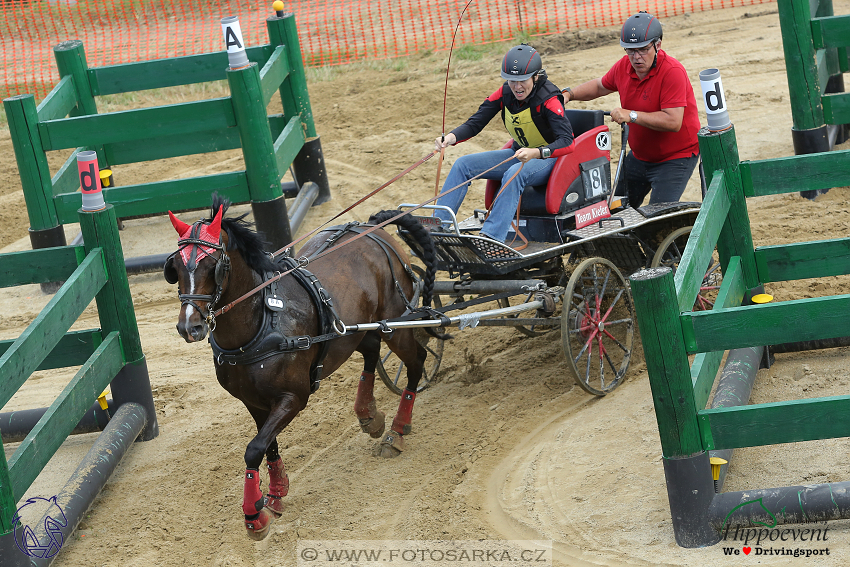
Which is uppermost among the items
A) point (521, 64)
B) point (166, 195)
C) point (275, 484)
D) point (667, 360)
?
point (521, 64)

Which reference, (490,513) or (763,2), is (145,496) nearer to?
(490,513)

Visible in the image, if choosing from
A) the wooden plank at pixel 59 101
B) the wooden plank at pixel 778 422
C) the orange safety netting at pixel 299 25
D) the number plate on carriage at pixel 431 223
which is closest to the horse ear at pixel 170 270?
the number plate on carriage at pixel 431 223

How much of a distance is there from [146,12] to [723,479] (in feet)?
56.0

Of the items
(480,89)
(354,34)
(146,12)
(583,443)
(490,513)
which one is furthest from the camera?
(146,12)

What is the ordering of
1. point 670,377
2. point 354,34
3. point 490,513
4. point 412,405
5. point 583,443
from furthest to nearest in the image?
point 354,34 < point 412,405 < point 583,443 < point 490,513 < point 670,377

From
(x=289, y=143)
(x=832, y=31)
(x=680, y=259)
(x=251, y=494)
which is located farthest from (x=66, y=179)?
(x=832, y=31)

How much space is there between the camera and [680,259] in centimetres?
625

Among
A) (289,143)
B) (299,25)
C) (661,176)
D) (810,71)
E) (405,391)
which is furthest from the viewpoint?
(299,25)

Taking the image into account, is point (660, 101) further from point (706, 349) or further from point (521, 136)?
point (706, 349)

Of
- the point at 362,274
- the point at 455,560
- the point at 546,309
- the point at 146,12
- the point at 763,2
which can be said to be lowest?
the point at 455,560

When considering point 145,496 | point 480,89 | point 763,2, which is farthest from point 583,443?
point 763,2

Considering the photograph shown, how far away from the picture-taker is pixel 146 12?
62.1 ft

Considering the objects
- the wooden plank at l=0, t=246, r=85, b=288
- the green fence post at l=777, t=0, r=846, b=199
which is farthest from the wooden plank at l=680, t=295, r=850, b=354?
the green fence post at l=777, t=0, r=846, b=199

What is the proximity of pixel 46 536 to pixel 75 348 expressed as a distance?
1437mm
